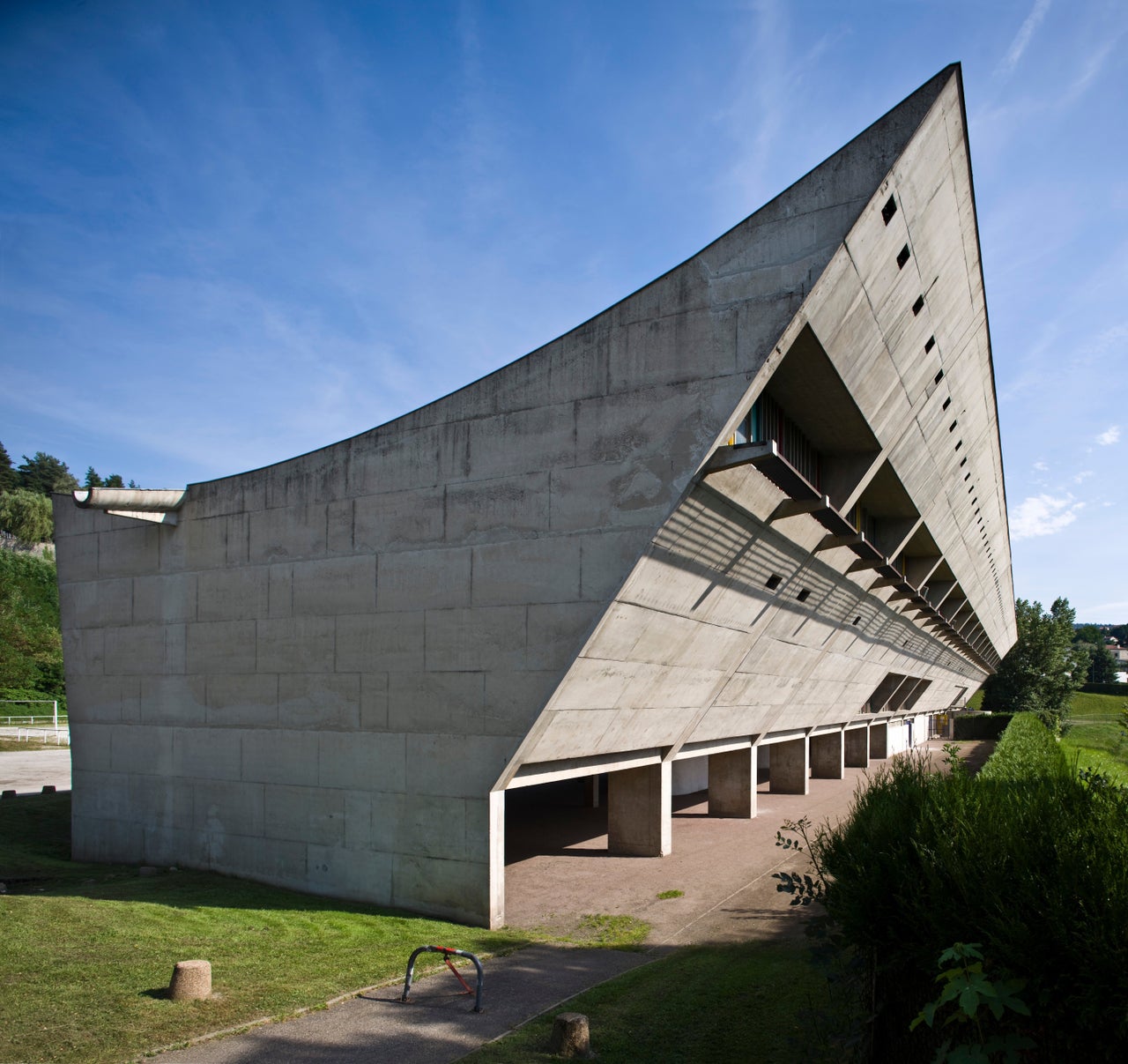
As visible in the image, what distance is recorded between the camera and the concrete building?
11930mm

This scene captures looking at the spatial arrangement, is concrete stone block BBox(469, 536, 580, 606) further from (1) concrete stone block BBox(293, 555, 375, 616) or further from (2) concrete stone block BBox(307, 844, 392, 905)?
(2) concrete stone block BBox(307, 844, 392, 905)

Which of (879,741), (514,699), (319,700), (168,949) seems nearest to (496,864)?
(514,699)

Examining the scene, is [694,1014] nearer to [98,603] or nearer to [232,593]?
[232,593]

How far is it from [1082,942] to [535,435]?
394 inches

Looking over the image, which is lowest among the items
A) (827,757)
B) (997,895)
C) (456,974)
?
(827,757)

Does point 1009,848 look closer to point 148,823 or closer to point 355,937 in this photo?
point 355,937

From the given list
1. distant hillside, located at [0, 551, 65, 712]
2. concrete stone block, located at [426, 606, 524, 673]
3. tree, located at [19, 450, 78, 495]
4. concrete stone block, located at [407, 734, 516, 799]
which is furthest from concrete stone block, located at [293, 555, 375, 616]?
tree, located at [19, 450, 78, 495]

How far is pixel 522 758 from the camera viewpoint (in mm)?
13672

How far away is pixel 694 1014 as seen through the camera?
918 cm

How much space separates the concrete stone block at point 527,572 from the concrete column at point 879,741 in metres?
38.6

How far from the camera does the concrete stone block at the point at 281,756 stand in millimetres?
15672

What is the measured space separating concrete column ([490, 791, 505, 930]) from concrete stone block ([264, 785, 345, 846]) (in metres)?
3.20

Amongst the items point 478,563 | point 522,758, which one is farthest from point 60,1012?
point 478,563

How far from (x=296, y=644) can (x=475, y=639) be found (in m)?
4.25
